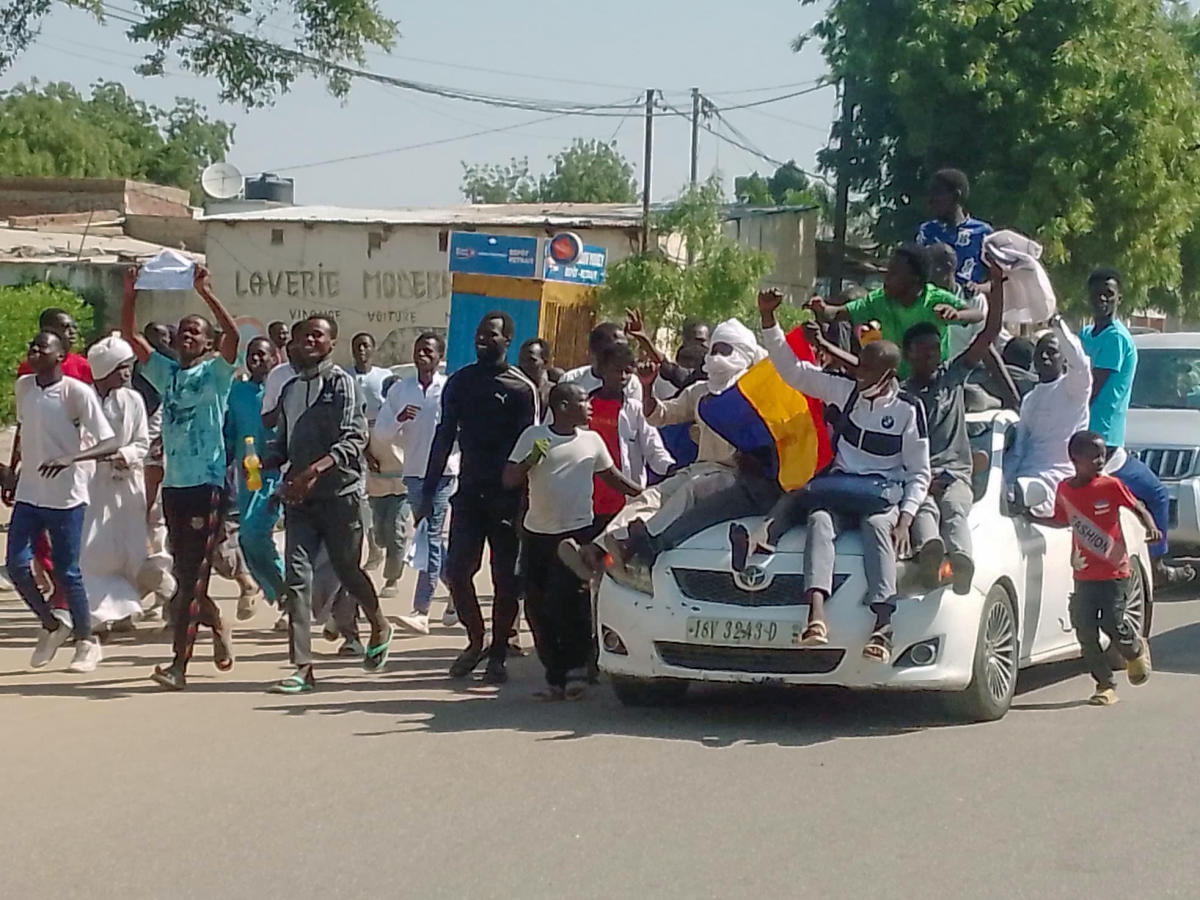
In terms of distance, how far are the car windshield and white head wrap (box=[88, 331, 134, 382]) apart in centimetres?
829

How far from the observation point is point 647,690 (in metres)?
8.66

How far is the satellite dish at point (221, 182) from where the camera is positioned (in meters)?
39.8

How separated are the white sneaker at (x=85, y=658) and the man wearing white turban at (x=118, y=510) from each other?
0.43 metres

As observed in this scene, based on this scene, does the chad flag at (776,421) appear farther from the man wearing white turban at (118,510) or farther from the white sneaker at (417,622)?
the man wearing white turban at (118,510)

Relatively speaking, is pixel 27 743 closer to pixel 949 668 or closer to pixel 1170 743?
pixel 949 668

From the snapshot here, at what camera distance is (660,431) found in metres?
10.8

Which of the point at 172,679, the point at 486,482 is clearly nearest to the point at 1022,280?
the point at 486,482

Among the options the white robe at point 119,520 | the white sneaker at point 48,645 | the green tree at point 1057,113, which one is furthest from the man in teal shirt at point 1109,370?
the green tree at point 1057,113

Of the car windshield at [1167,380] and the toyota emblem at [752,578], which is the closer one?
the toyota emblem at [752,578]

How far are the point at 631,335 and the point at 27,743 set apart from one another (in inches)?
152

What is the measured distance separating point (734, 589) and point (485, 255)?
16263 mm

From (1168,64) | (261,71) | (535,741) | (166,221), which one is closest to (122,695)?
(535,741)

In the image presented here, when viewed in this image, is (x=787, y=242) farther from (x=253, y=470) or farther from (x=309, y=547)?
(x=309, y=547)

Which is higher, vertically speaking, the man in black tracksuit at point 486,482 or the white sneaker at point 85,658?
the man in black tracksuit at point 486,482
